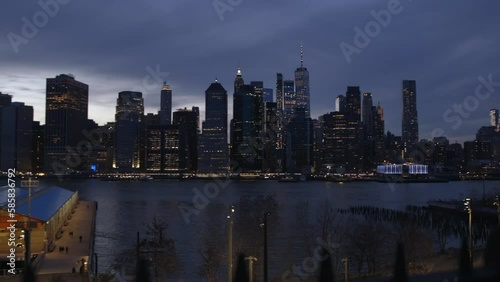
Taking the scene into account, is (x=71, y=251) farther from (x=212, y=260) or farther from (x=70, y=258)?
(x=212, y=260)

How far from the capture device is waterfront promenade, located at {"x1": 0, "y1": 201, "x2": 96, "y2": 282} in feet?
78.9

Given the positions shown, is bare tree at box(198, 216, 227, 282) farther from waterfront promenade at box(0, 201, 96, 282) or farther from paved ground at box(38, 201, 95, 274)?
paved ground at box(38, 201, 95, 274)

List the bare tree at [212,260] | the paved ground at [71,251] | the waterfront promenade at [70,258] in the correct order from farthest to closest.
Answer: the bare tree at [212,260]
the paved ground at [71,251]
the waterfront promenade at [70,258]

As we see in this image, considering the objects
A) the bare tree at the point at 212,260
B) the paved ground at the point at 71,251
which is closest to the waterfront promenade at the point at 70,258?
the paved ground at the point at 71,251

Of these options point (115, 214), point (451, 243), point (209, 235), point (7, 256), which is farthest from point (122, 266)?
point (115, 214)

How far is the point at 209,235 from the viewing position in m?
45.4

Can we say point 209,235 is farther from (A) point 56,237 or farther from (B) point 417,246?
(B) point 417,246

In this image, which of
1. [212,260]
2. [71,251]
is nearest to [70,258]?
[71,251]

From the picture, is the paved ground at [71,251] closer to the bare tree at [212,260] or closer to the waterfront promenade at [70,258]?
the waterfront promenade at [70,258]

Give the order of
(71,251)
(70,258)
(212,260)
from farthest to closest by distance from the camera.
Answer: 1. (71,251)
2. (70,258)
3. (212,260)

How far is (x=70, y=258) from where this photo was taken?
30109 mm

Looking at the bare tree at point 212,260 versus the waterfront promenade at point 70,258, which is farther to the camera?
the bare tree at point 212,260

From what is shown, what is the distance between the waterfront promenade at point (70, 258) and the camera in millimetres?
24062

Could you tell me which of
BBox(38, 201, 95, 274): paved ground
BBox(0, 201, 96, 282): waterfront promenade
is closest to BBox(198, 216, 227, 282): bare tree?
BBox(0, 201, 96, 282): waterfront promenade
